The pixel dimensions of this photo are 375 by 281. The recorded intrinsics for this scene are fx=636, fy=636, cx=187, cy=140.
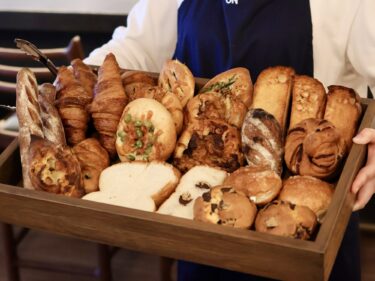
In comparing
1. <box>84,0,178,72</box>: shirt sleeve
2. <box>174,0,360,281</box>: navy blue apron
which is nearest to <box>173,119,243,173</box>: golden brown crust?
<box>174,0,360,281</box>: navy blue apron

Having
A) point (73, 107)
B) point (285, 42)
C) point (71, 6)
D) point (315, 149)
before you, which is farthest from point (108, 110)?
point (71, 6)

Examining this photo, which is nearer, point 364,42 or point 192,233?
point 192,233

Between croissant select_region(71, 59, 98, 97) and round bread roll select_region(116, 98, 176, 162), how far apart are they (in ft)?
0.35

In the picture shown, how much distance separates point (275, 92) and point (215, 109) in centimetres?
8

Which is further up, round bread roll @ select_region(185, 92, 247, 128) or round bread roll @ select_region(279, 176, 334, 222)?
round bread roll @ select_region(185, 92, 247, 128)

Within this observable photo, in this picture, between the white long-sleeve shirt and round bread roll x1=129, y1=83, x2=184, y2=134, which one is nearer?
round bread roll x1=129, y1=83, x2=184, y2=134

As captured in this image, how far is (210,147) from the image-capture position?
768mm

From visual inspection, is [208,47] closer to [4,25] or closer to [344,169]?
[344,169]

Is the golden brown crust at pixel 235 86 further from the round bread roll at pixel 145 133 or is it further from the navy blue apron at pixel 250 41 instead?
the navy blue apron at pixel 250 41

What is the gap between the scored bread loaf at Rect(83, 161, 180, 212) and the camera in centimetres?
72

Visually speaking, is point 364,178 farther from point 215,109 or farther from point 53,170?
point 53,170

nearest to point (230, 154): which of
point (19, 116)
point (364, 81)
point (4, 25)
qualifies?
A: point (19, 116)

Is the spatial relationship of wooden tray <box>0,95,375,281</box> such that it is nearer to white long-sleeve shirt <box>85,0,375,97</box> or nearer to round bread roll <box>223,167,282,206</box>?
round bread roll <box>223,167,282,206</box>

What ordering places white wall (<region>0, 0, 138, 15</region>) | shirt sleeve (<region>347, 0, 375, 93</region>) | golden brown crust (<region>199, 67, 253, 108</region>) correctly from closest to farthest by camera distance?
golden brown crust (<region>199, 67, 253, 108</region>)
shirt sleeve (<region>347, 0, 375, 93</region>)
white wall (<region>0, 0, 138, 15</region>)
